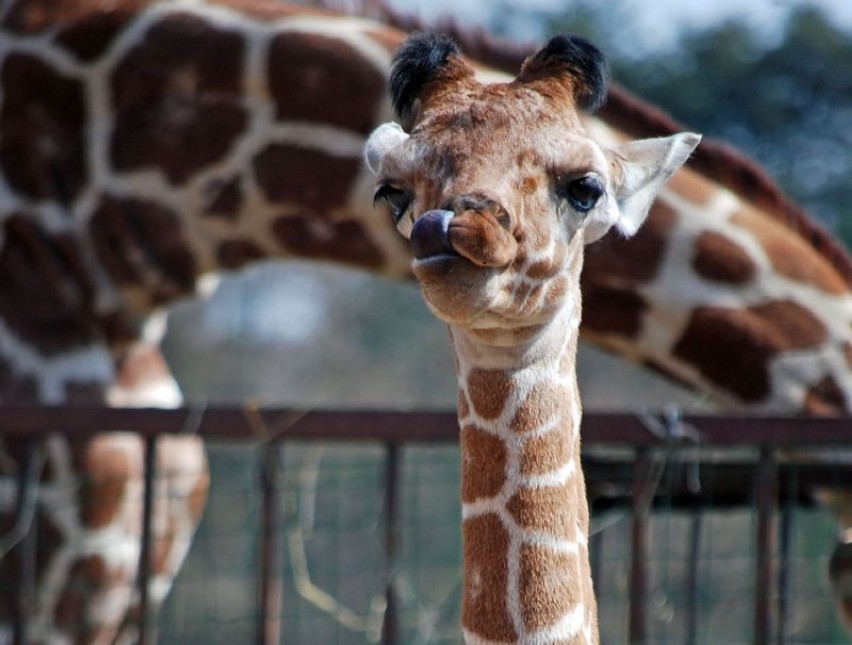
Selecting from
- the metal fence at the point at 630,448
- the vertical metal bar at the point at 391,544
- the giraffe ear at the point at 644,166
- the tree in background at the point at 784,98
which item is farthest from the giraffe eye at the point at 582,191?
the tree in background at the point at 784,98

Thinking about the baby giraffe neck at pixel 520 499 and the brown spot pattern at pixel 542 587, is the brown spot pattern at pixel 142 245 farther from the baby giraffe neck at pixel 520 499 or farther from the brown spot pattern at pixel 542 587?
the brown spot pattern at pixel 542 587

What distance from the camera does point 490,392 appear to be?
2.20 m

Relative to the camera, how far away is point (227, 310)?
36.6ft

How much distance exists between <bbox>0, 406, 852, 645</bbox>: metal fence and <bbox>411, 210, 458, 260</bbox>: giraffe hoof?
4.18 ft

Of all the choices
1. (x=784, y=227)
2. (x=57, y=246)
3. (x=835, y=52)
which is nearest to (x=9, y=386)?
(x=57, y=246)

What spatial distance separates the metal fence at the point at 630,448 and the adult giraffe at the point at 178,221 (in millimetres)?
372

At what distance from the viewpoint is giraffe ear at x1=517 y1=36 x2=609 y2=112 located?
7.54 ft

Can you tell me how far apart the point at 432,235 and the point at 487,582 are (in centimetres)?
51

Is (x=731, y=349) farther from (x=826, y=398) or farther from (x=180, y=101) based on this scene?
(x=180, y=101)

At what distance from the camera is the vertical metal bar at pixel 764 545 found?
314 centimetres

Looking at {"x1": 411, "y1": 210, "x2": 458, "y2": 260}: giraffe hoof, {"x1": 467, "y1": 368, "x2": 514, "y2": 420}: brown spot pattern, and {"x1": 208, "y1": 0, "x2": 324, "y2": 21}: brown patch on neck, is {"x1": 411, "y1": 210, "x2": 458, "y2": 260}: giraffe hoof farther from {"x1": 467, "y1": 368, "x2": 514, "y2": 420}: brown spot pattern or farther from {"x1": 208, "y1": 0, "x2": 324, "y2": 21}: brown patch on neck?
{"x1": 208, "y1": 0, "x2": 324, "y2": 21}: brown patch on neck

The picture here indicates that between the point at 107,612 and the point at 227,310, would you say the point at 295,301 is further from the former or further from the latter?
the point at 107,612

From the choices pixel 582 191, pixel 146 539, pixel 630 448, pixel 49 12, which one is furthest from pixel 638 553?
pixel 49 12

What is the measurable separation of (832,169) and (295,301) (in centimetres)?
401
